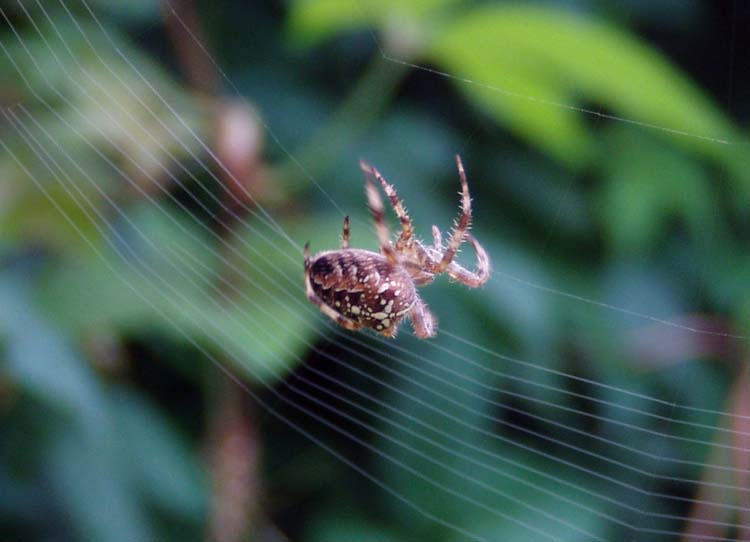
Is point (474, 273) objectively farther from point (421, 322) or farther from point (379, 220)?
point (379, 220)

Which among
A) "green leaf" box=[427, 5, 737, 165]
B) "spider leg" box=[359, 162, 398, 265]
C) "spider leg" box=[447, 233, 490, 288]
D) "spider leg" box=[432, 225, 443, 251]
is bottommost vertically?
"spider leg" box=[447, 233, 490, 288]

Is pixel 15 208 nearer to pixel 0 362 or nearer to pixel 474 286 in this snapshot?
pixel 0 362

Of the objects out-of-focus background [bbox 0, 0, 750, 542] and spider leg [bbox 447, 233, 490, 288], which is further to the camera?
spider leg [bbox 447, 233, 490, 288]

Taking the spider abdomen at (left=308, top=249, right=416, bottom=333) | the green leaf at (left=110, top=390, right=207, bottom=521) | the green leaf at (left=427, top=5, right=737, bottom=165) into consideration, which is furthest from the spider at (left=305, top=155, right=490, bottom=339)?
the green leaf at (left=110, top=390, right=207, bottom=521)

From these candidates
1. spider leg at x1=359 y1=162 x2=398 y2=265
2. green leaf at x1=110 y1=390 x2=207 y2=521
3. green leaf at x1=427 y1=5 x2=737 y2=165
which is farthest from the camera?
green leaf at x1=110 y1=390 x2=207 y2=521

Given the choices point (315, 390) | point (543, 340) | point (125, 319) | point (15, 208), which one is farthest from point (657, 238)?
point (15, 208)

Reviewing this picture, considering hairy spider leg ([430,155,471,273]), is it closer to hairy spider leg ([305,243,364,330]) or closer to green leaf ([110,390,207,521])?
hairy spider leg ([305,243,364,330])

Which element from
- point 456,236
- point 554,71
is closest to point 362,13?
point 554,71
